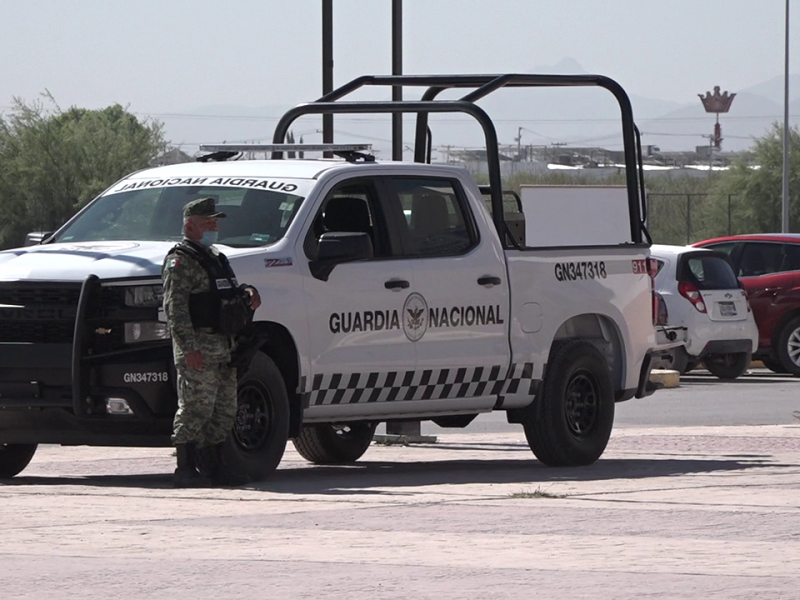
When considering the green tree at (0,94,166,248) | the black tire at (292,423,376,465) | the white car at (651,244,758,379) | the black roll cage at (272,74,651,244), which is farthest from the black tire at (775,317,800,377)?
the green tree at (0,94,166,248)

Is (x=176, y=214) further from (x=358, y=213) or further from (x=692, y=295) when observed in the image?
(x=692, y=295)

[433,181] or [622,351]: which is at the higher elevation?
[433,181]

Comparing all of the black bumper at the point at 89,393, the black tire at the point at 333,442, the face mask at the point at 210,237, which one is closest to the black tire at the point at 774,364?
the black tire at the point at 333,442

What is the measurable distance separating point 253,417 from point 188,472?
532 millimetres

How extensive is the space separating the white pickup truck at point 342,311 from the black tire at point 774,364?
1071 cm

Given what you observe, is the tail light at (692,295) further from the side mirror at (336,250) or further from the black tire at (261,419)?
the black tire at (261,419)

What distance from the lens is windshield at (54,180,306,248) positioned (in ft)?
37.5

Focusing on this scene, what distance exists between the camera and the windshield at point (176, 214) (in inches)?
450

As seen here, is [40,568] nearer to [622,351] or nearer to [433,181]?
[433,181]

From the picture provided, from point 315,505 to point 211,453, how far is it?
1.16m

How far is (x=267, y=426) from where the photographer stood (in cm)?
1120

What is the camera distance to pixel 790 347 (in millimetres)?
23734

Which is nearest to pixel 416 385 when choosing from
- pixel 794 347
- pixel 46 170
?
pixel 794 347

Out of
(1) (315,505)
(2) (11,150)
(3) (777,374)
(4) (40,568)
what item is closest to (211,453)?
(1) (315,505)
